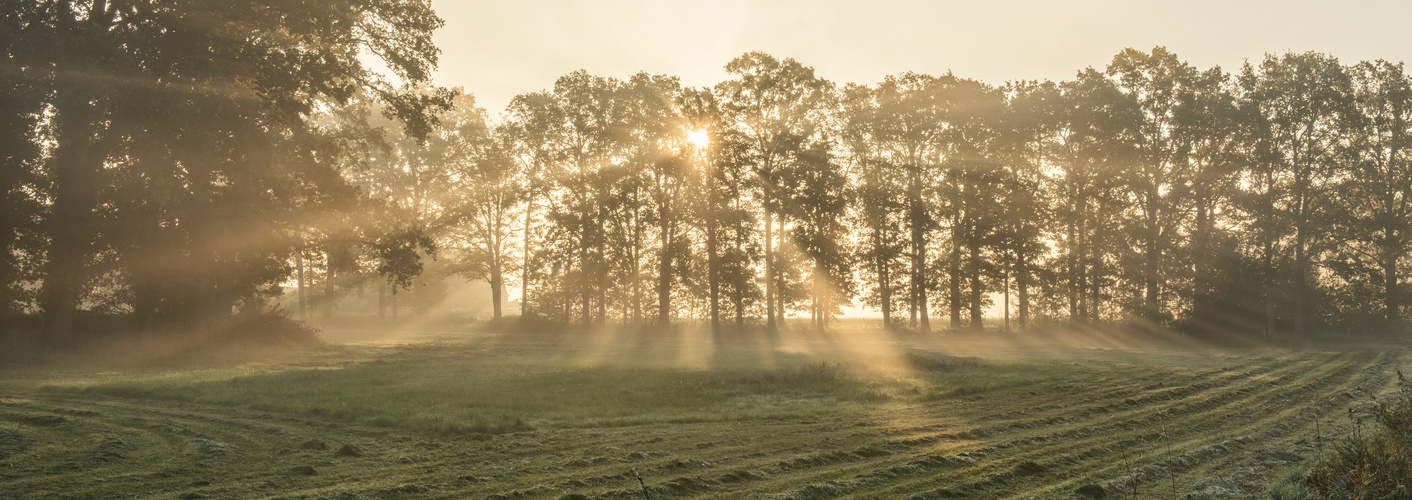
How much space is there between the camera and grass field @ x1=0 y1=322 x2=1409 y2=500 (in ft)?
25.8

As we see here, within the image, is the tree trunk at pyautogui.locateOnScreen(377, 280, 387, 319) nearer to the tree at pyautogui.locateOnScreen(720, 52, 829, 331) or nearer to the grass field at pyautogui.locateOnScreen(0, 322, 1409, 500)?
the tree at pyautogui.locateOnScreen(720, 52, 829, 331)

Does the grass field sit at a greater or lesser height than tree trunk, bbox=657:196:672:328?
lesser

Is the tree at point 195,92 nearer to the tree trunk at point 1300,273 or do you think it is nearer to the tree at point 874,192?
the tree at point 874,192

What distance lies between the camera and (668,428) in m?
11.7

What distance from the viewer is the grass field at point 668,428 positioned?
7.86 metres

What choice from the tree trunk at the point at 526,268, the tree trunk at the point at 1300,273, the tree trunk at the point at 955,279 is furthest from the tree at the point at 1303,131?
the tree trunk at the point at 526,268

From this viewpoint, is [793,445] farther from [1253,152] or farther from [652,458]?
[1253,152]

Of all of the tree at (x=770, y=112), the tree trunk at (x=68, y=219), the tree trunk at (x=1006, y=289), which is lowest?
the tree trunk at (x=1006, y=289)

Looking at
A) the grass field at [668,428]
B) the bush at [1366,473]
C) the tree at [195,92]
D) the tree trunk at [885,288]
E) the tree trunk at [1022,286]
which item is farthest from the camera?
the tree trunk at [885,288]

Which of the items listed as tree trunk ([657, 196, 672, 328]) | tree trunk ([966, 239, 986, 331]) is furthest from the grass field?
tree trunk ([966, 239, 986, 331])

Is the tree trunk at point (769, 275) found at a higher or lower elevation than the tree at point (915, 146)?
lower

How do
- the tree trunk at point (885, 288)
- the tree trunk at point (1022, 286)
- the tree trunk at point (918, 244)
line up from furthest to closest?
1. the tree trunk at point (885, 288)
2. the tree trunk at point (918, 244)
3. the tree trunk at point (1022, 286)

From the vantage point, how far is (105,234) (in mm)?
21719

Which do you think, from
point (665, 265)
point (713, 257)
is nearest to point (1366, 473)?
point (713, 257)
